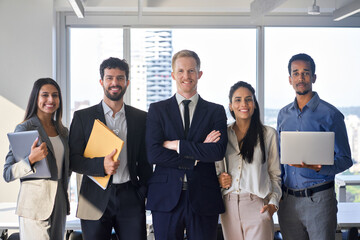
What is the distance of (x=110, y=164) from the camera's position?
267cm

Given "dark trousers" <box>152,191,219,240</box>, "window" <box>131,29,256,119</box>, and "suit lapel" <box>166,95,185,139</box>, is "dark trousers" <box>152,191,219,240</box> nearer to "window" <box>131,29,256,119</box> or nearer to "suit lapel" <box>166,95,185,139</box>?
"suit lapel" <box>166,95,185,139</box>

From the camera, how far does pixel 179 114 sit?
2.80 metres

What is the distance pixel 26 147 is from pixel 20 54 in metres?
2.82

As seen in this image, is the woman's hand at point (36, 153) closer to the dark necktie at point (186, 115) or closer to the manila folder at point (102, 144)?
the manila folder at point (102, 144)

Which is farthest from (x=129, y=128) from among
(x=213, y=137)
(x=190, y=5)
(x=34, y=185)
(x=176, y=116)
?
(x=190, y=5)

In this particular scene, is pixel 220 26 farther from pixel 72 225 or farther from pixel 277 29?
pixel 72 225

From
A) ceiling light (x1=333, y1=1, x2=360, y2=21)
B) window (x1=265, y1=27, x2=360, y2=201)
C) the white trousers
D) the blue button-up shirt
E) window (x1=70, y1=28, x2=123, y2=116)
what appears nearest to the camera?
the white trousers

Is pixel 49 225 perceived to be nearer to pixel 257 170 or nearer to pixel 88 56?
pixel 257 170

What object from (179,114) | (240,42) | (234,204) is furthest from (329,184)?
(240,42)

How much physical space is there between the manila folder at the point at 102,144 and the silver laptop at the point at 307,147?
1.09m

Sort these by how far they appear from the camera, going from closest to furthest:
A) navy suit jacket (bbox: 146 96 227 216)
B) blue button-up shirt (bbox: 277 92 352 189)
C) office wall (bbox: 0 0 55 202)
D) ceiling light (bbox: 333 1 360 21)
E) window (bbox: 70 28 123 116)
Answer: navy suit jacket (bbox: 146 96 227 216), blue button-up shirt (bbox: 277 92 352 189), ceiling light (bbox: 333 1 360 21), office wall (bbox: 0 0 55 202), window (bbox: 70 28 123 116)

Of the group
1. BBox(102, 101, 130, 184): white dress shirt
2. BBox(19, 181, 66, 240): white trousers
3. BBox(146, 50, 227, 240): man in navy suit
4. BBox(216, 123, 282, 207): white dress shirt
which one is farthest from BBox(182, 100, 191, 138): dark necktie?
BBox(19, 181, 66, 240): white trousers

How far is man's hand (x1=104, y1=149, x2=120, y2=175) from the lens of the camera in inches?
105

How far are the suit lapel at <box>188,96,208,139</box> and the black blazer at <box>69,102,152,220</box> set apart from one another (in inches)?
15.2
